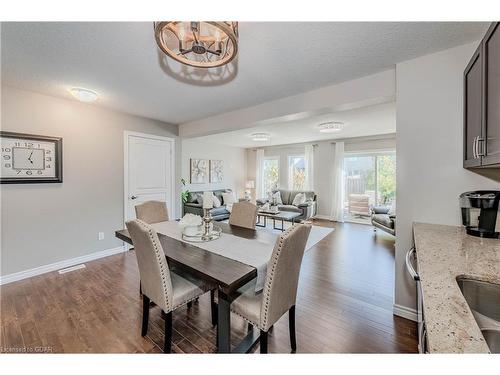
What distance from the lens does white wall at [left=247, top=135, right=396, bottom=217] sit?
5649 mm

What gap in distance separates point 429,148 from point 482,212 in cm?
63

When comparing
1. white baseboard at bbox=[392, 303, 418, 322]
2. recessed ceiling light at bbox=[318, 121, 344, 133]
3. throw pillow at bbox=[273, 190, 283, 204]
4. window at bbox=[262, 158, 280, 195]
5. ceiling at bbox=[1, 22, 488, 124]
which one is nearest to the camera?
ceiling at bbox=[1, 22, 488, 124]

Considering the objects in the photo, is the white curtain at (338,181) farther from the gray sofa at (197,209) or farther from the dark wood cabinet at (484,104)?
the dark wood cabinet at (484,104)

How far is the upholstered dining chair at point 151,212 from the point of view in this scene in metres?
2.64

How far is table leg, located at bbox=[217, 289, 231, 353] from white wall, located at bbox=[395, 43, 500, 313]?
1.69m

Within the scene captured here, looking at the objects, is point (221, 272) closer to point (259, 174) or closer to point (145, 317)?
point (145, 317)

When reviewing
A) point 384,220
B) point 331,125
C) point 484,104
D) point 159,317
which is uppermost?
point 331,125

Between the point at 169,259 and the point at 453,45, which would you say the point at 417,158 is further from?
the point at 169,259

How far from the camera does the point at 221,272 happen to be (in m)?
1.34

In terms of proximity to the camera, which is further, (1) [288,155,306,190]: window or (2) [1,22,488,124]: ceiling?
(1) [288,155,306,190]: window

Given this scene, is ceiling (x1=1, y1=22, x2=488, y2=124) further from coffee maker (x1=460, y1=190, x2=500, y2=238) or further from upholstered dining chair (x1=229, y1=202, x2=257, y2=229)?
upholstered dining chair (x1=229, y1=202, x2=257, y2=229)

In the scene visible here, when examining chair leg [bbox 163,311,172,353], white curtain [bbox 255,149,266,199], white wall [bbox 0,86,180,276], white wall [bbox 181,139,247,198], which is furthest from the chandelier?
white curtain [bbox 255,149,266,199]

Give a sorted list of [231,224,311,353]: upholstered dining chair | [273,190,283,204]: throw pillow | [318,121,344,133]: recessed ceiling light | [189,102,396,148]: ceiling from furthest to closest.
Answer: [273,190,283,204]: throw pillow → [318,121,344,133]: recessed ceiling light → [189,102,396,148]: ceiling → [231,224,311,353]: upholstered dining chair

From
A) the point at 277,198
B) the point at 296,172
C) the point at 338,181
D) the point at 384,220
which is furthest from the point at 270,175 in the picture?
the point at 384,220
